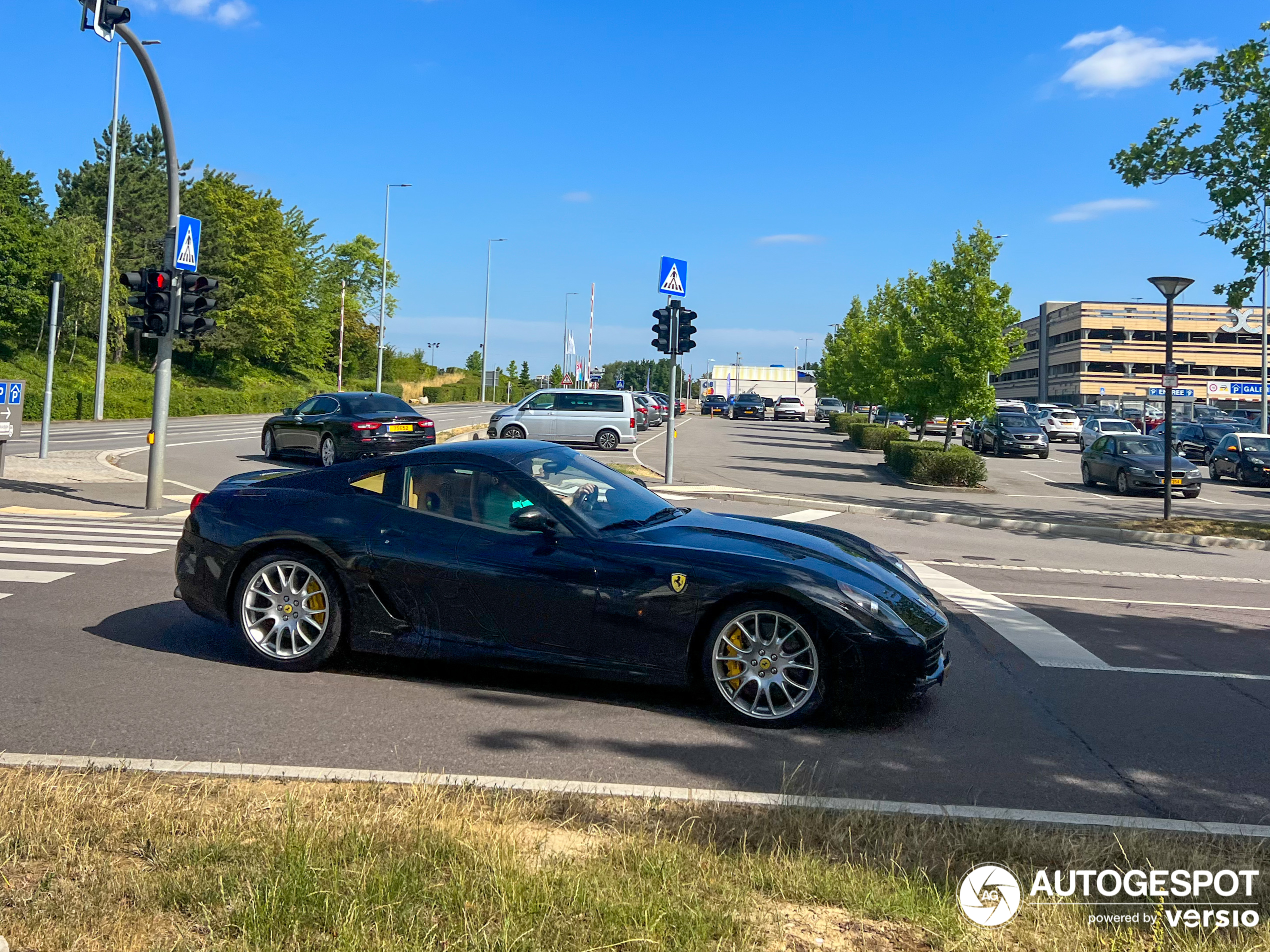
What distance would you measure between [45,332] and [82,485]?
4641 cm

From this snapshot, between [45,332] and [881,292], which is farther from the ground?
[881,292]

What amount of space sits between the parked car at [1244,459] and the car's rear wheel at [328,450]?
2696 cm

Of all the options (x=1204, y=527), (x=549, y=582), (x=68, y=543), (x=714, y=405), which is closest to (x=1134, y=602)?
(x=549, y=582)

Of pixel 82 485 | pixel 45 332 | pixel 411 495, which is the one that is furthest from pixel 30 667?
pixel 45 332

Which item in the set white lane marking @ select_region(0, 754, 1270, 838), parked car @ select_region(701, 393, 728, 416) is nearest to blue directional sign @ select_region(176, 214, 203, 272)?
white lane marking @ select_region(0, 754, 1270, 838)

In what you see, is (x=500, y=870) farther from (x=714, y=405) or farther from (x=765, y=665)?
(x=714, y=405)

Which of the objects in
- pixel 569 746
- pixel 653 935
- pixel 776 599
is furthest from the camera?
pixel 776 599

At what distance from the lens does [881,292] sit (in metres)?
63.4

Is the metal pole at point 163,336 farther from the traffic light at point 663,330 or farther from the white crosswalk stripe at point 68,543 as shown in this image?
the traffic light at point 663,330

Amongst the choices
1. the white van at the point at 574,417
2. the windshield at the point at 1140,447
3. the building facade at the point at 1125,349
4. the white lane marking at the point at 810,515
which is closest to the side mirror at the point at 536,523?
the white lane marking at the point at 810,515

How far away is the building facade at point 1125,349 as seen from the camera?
368 feet

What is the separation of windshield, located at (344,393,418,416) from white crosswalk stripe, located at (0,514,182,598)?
9387mm

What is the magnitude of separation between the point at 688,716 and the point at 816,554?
3.73 feet

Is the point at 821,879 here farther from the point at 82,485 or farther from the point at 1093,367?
the point at 1093,367
